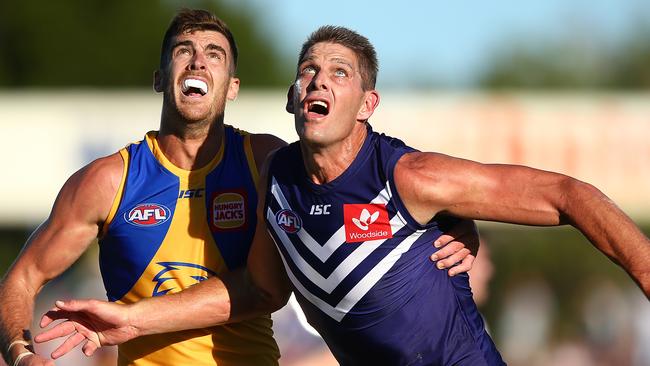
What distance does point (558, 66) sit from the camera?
6412cm

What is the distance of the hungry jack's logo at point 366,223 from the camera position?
6051 millimetres

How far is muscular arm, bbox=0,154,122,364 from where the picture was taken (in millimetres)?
6754

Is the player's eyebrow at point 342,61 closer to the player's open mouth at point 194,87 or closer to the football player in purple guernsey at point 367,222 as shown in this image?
the football player in purple guernsey at point 367,222

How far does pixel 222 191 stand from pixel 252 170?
22 cm

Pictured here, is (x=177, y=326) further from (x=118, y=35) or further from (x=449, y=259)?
(x=118, y=35)

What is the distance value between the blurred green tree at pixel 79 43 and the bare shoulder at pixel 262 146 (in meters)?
30.2

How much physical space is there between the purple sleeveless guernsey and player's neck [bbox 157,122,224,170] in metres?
0.91

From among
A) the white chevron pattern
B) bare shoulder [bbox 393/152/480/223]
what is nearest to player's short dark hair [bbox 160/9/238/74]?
the white chevron pattern

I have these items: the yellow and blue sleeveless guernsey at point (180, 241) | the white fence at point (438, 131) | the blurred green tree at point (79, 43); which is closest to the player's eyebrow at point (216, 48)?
the yellow and blue sleeveless guernsey at point (180, 241)

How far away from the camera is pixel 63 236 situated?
22.3 feet

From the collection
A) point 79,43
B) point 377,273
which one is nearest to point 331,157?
point 377,273

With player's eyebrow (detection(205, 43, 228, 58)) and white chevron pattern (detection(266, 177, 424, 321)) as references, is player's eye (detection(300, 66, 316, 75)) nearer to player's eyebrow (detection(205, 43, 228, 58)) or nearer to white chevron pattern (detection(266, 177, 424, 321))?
white chevron pattern (detection(266, 177, 424, 321))

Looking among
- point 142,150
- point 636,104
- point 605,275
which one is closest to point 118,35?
point 605,275

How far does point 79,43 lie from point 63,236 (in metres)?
32.3
